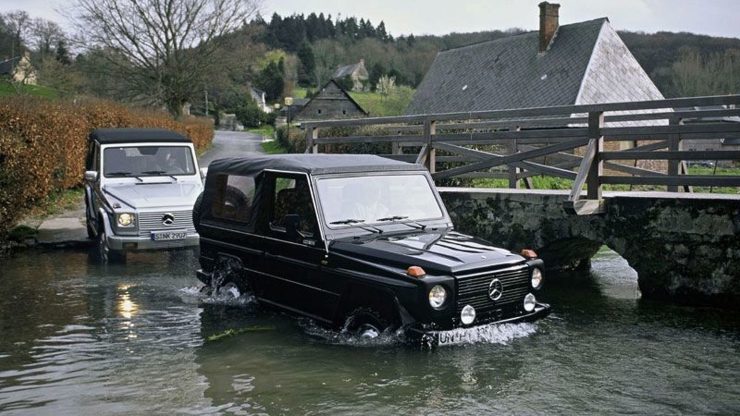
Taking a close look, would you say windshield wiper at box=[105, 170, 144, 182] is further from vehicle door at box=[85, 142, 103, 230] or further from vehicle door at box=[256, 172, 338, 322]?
vehicle door at box=[256, 172, 338, 322]

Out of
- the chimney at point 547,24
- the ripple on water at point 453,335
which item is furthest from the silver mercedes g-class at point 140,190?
the chimney at point 547,24

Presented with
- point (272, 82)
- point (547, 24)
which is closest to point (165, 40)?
point (547, 24)

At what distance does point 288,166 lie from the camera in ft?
25.6

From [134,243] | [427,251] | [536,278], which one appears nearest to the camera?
[427,251]

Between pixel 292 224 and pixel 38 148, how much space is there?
10473 millimetres

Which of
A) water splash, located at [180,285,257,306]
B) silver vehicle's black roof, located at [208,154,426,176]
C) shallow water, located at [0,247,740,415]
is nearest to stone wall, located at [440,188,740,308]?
shallow water, located at [0,247,740,415]

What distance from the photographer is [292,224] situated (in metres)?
7.33

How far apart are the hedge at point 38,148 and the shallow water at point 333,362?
14.7ft

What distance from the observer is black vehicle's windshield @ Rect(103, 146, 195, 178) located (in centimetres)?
1245

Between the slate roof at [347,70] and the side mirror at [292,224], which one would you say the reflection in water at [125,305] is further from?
the slate roof at [347,70]

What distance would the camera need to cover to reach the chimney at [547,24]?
3975 centimetres

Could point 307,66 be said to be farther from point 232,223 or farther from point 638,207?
point 232,223

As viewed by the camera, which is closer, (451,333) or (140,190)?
(451,333)

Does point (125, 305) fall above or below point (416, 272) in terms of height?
below
